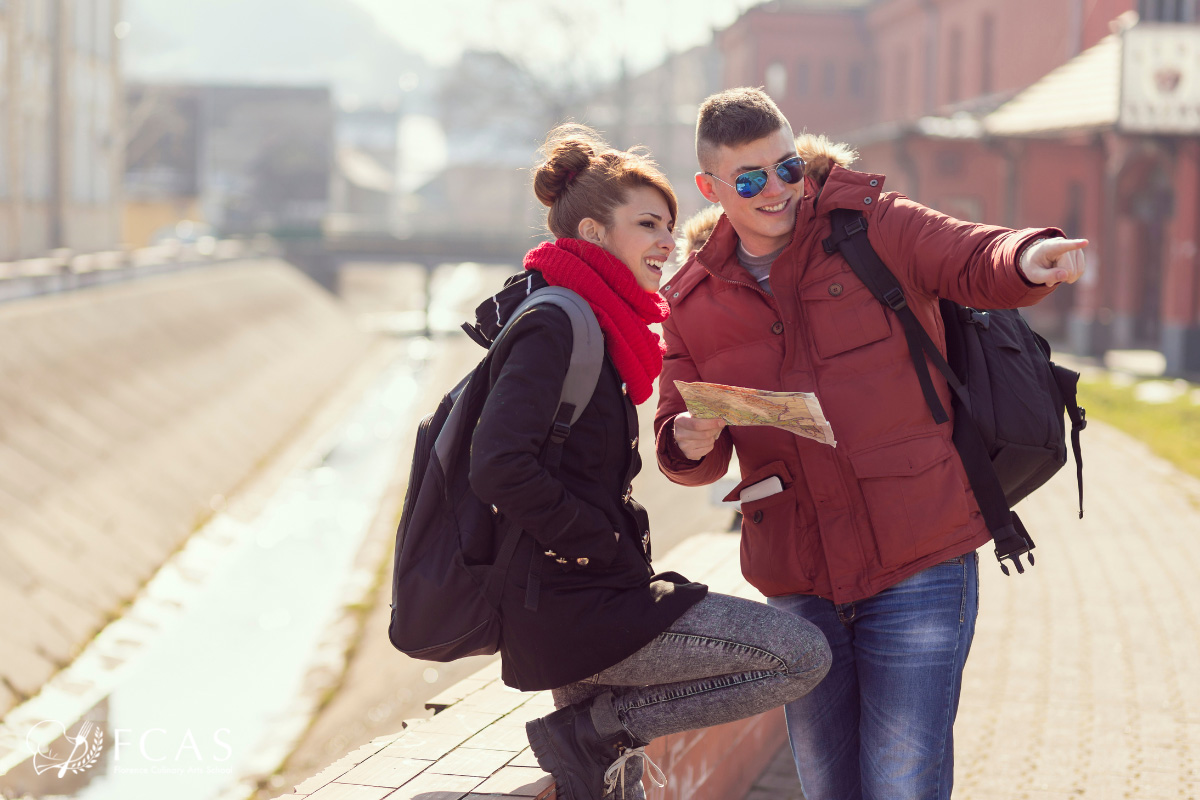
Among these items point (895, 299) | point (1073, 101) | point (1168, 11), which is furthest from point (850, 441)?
point (1168, 11)

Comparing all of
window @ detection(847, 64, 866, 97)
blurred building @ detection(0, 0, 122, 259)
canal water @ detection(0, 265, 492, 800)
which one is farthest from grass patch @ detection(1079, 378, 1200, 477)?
window @ detection(847, 64, 866, 97)

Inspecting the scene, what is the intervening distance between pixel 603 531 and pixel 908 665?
850mm

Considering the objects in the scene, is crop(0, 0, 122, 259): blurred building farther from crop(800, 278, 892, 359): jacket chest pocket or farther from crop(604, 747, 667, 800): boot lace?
crop(800, 278, 892, 359): jacket chest pocket

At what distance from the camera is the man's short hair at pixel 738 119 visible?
329 cm

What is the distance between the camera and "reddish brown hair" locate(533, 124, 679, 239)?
329 cm

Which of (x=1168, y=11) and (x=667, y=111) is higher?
(x=1168, y=11)

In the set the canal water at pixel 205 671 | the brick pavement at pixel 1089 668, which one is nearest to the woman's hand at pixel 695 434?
the brick pavement at pixel 1089 668

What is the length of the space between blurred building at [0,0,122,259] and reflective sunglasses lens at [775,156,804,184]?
36756mm

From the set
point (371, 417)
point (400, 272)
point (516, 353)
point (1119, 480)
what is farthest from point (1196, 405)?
point (400, 272)

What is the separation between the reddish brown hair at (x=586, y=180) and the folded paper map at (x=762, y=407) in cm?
52

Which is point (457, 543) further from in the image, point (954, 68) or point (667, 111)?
point (667, 111)

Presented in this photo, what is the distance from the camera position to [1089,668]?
7.10 m

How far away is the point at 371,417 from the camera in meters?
34.5

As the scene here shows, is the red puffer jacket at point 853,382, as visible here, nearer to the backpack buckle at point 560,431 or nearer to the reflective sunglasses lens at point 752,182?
the reflective sunglasses lens at point 752,182
